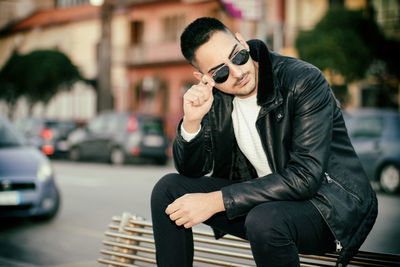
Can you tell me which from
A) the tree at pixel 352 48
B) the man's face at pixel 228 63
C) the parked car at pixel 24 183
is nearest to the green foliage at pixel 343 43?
the tree at pixel 352 48

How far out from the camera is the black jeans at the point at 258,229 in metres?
2.38

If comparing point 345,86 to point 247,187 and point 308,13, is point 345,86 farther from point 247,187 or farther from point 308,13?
point 247,187

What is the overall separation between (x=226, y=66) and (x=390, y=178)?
8851 mm

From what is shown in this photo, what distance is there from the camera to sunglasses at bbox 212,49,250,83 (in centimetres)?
299

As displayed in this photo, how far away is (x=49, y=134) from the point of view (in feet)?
71.2

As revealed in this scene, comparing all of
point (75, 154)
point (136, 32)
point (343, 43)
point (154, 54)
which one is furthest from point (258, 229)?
point (136, 32)

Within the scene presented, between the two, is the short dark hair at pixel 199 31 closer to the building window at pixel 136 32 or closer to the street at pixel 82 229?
the street at pixel 82 229

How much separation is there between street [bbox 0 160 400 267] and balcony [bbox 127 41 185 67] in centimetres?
2259

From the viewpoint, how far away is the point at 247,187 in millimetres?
2637

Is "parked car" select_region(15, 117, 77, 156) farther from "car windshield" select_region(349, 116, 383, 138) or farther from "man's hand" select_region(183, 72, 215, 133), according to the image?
"man's hand" select_region(183, 72, 215, 133)

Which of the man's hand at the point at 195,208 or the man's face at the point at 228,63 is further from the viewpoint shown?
the man's face at the point at 228,63

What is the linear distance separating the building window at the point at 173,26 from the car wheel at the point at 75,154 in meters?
15.0

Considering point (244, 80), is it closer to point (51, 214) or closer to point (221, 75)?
point (221, 75)

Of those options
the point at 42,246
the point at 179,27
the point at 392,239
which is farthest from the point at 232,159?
the point at 179,27
